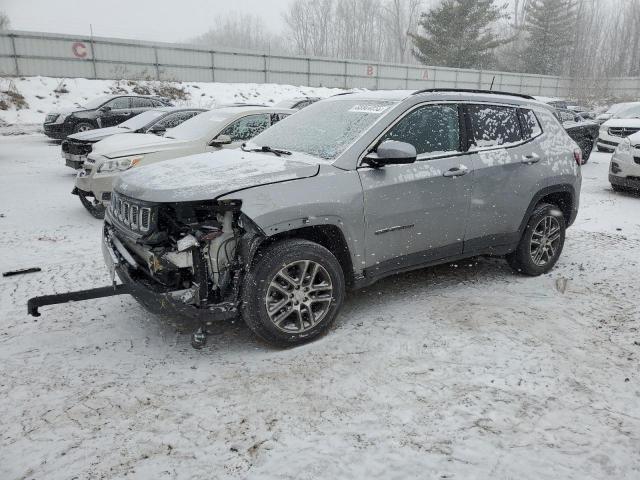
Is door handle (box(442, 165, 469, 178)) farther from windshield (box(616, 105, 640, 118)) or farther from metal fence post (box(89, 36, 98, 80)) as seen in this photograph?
metal fence post (box(89, 36, 98, 80))

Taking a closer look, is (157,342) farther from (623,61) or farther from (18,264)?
(623,61)

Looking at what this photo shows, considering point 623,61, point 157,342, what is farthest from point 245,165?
point 623,61

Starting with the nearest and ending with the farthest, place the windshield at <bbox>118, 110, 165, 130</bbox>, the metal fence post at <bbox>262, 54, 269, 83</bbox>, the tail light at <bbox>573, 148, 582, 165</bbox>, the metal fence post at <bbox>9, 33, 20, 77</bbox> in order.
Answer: the tail light at <bbox>573, 148, 582, 165</bbox>, the windshield at <bbox>118, 110, 165, 130</bbox>, the metal fence post at <bbox>9, 33, 20, 77</bbox>, the metal fence post at <bbox>262, 54, 269, 83</bbox>

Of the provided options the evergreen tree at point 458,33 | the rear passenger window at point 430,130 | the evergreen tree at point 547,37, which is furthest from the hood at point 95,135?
the evergreen tree at point 547,37

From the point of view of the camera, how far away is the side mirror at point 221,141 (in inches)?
265

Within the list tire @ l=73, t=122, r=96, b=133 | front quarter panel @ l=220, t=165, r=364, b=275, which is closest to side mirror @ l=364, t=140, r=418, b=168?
front quarter panel @ l=220, t=165, r=364, b=275

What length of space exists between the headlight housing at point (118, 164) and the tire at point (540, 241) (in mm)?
5092

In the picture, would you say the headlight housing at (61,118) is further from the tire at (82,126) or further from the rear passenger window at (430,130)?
the rear passenger window at (430,130)

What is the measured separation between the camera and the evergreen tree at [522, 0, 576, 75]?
173ft

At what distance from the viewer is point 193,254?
3127 mm

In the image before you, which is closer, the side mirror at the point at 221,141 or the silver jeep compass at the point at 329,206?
the silver jeep compass at the point at 329,206

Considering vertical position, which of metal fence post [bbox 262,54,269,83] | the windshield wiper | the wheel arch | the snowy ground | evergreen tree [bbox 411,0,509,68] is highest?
evergreen tree [bbox 411,0,509,68]

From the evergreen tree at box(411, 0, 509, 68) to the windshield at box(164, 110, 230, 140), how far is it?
41915 millimetres

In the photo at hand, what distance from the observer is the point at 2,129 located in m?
18.2
